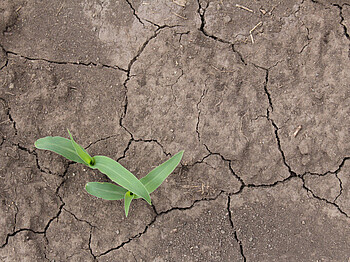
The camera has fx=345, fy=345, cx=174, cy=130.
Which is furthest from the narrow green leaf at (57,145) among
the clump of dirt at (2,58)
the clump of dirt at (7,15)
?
the clump of dirt at (7,15)

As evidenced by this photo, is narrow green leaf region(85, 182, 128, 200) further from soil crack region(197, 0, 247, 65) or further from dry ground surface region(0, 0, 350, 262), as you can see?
soil crack region(197, 0, 247, 65)

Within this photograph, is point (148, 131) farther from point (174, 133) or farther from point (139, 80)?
point (139, 80)

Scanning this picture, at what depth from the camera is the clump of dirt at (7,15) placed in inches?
121

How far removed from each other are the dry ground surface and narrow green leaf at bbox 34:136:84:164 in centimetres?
40

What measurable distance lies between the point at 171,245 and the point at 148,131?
0.96 meters

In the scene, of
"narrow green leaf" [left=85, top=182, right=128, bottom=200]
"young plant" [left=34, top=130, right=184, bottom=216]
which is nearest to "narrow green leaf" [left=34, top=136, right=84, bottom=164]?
"young plant" [left=34, top=130, right=184, bottom=216]

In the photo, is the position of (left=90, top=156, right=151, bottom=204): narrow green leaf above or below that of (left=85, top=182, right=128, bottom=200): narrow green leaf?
above

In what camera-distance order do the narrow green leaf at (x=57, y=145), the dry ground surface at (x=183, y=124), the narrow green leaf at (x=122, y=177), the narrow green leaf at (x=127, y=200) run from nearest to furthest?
the narrow green leaf at (x=122, y=177) < the narrow green leaf at (x=57, y=145) < the narrow green leaf at (x=127, y=200) < the dry ground surface at (x=183, y=124)

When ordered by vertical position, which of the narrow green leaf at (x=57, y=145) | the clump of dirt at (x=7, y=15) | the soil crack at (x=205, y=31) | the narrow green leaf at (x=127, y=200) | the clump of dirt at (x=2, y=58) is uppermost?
the soil crack at (x=205, y=31)

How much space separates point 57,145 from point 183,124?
1036mm

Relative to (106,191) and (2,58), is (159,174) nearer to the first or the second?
(106,191)

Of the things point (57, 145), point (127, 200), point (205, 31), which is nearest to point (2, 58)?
point (57, 145)

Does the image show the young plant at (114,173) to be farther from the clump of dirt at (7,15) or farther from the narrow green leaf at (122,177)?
the clump of dirt at (7,15)

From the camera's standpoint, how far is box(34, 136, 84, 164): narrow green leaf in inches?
99.1
